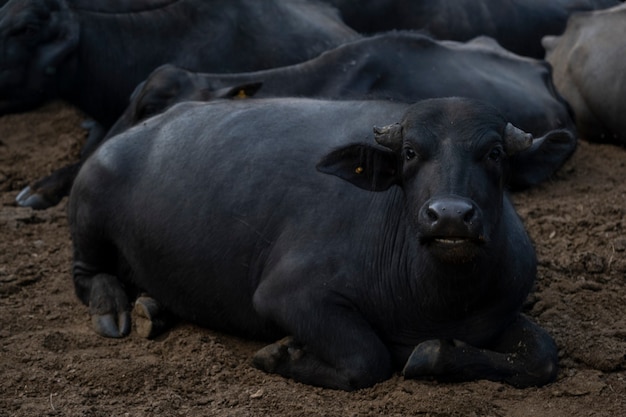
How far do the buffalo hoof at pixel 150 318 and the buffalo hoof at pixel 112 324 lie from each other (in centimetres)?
5

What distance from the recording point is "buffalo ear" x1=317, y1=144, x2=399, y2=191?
18.0ft

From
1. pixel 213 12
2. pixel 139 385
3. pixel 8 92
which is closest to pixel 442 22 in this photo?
pixel 213 12

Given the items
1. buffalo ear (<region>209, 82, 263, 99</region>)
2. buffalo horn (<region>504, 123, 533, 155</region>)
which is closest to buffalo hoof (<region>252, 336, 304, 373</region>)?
buffalo horn (<region>504, 123, 533, 155</region>)

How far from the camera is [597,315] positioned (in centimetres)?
616

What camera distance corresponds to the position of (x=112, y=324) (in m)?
6.39

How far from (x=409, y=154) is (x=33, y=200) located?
Answer: 4085 mm

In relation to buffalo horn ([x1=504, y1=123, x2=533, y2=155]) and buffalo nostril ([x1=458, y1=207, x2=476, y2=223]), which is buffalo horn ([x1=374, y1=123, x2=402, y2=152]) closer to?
buffalo horn ([x1=504, y1=123, x2=533, y2=155])

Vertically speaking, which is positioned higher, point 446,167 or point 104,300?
point 446,167

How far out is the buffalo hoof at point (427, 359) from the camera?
5.38 m

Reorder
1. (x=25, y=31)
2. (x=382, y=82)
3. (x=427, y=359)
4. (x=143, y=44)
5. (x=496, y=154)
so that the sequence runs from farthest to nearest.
→ (x=143, y=44), (x=25, y=31), (x=382, y=82), (x=427, y=359), (x=496, y=154)

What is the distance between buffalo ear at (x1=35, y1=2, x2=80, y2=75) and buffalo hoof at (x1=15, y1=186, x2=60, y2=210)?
1045 millimetres

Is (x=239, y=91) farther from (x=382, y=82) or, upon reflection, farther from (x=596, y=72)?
(x=596, y=72)

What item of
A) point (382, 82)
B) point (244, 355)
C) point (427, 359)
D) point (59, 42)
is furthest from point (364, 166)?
point (59, 42)

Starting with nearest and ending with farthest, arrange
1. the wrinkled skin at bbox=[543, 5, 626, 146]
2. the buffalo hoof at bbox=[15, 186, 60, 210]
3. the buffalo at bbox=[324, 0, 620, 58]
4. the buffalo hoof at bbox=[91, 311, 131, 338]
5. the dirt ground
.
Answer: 1. the dirt ground
2. the buffalo hoof at bbox=[91, 311, 131, 338]
3. the buffalo hoof at bbox=[15, 186, 60, 210]
4. the wrinkled skin at bbox=[543, 5, 626, 146]
5. the buffalo at bbox=[324, 0, 620, 58]
